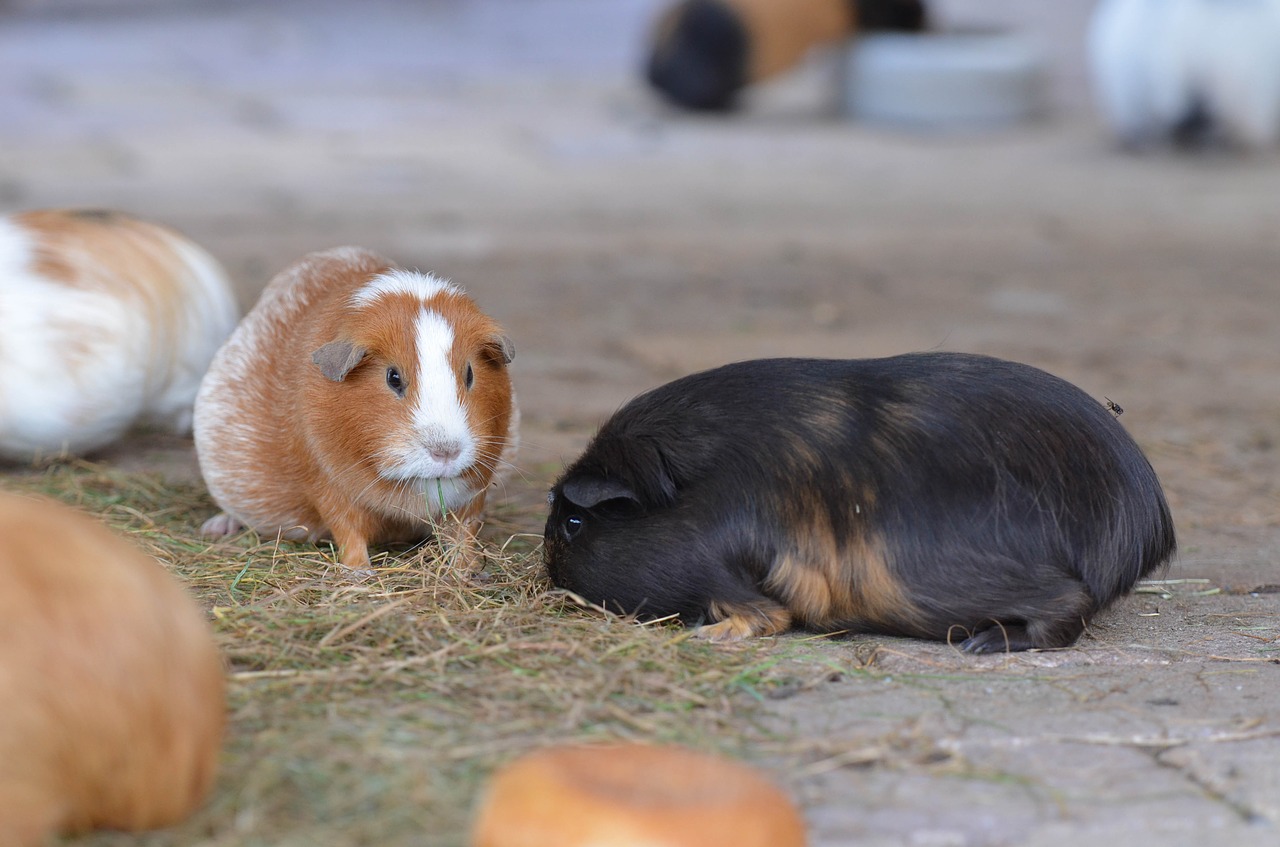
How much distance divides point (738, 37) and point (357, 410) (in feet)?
25.9

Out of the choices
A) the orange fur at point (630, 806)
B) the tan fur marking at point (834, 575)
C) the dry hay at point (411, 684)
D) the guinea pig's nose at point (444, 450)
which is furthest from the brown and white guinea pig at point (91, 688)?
the tan fur marking at point (834, 575)

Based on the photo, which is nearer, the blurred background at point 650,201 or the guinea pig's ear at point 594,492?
the guinea pig's ear at point 594,492

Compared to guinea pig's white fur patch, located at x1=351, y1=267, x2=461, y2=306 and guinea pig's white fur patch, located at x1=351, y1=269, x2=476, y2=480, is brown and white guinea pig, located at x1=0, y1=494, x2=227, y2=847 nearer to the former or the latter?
guinea pig's white fur patch, located at x1=351, y1=269, x2=476, y2=480

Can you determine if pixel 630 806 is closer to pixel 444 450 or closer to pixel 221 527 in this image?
pixel 444 450

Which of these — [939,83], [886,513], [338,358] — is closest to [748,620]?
[886,513]

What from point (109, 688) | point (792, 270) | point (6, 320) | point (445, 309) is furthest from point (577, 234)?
point (109, 688)

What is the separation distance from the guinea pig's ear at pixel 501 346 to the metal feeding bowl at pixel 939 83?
784 centimetres

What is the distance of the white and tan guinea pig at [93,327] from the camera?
10.9ft

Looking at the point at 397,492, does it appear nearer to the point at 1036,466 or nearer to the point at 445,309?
the point at 445,309

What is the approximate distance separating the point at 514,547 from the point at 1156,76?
23.8 feet

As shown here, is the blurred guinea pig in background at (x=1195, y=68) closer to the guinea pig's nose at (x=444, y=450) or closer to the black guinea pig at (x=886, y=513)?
the black guinea pig at (x=886, y=513)

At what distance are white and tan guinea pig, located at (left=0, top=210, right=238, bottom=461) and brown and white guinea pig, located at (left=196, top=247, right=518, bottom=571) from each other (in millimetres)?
487

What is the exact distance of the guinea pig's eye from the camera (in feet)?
8.55

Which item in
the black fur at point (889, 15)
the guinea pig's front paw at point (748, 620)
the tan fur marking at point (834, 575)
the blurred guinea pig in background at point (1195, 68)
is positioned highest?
the black fur at point (889, 15)
